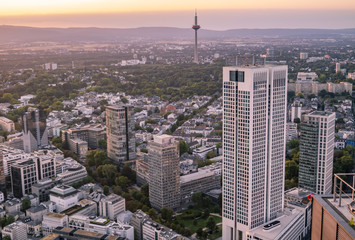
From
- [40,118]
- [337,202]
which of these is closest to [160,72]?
[40,118]

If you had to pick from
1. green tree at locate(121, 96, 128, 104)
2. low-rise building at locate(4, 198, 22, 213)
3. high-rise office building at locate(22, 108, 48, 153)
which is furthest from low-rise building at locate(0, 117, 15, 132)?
low-rise building at locate(4, 198, 22, 213)

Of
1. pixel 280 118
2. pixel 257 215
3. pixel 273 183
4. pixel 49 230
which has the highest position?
pixel 280 118

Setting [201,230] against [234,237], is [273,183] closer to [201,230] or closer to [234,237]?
[234,237]

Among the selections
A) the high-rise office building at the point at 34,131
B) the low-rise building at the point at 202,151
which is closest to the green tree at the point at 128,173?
the low-rise building at the point at 202,151

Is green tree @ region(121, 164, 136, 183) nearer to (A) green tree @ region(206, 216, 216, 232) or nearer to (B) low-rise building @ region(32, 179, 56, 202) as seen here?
(B) low-rise building @ region(32, 179, 56, 202)

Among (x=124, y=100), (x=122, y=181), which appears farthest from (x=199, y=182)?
(x=124, y=100)

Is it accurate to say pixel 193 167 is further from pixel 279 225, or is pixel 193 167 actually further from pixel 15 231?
pixel 15 231

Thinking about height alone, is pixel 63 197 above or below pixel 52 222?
above
